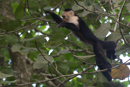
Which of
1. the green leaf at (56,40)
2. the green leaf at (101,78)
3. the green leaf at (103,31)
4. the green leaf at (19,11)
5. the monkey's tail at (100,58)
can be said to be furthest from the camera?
the green leaf at (19,11)

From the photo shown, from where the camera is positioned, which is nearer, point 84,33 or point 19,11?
point 84,33

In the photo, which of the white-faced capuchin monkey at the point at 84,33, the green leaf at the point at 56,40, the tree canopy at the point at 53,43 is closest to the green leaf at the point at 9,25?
the tree canopy at the point at 53,43

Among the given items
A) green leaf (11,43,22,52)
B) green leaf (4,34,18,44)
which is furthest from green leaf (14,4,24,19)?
green leaf (11,43,22,52)

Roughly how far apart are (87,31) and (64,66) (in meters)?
1.08

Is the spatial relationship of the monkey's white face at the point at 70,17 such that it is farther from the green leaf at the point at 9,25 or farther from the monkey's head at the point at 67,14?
the green leaf at the point at 9,25

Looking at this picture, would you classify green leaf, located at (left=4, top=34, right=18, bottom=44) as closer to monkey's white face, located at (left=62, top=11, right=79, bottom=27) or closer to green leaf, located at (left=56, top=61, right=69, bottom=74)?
green leaf, located at (left=56, top=61, right=69, bottom=74)

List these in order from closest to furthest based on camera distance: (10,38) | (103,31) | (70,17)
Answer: (103,31) → (10,38) → (70,17)

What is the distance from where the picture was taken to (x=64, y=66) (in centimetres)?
251

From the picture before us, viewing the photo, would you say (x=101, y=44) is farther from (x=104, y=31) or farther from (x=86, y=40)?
(x=104, y=31)

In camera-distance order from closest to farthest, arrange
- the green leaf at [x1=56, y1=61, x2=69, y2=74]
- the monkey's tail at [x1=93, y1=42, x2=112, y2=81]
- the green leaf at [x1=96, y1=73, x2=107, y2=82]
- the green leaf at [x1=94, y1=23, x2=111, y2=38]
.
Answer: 1. the green leaf at [x1=94, y1=23, x2=111, y2=38]
2. the green leaf at [x1=56, y1=61, x2=69, y2=74]
3. the green leaf at [x1=96, y1=73, x2=107, y2=82]
4. the monkey's tail at [x1=93, y1=42, x2=112, y2=81]

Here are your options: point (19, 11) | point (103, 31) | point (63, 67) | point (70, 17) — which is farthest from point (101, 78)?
point (19, 11)

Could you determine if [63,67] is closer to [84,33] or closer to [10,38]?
[10,38]

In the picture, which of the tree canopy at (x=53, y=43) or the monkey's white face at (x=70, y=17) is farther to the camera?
the monkey's white face at (x=70, y=17)

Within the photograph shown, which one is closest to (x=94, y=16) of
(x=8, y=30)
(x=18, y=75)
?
(x=8, y=30)
